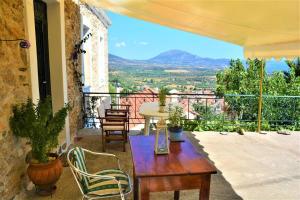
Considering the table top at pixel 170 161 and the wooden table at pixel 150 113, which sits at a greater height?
the wooden table at pixel 150 113

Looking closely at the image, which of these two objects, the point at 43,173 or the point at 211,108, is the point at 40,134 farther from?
the point at 211,108

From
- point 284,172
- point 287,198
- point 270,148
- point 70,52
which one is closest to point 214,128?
point 270,148

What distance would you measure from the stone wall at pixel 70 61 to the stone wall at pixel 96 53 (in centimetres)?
97

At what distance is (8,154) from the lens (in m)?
2.74

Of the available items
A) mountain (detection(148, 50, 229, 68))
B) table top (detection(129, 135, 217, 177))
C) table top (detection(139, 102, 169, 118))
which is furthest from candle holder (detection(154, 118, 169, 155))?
mountain (detection(148, 50, 229, 68))

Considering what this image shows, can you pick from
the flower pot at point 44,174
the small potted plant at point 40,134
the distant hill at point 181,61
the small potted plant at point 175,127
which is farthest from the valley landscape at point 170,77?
the flower pot at point 44,174

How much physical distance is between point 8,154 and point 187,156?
5.96 feet

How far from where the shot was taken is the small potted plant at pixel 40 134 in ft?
9.24

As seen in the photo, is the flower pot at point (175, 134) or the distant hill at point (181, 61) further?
the distant hill at point (181, 61)

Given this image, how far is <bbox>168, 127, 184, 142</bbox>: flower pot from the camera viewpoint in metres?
2.82

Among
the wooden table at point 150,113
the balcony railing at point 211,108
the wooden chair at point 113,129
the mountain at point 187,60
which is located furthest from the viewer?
the mountain at point 187,60

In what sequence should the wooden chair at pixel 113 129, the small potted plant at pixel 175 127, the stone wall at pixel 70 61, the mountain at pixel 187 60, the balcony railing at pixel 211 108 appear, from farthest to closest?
the mountain at pixel 187 60, the balcony railing at pixel 211 108, the stone wall at pixel 70 61, the wooden chair at pixel 113 129, the small potted plant at pixel 175 127

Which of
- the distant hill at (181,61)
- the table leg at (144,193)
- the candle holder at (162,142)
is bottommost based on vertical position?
the table leg at (144,193)

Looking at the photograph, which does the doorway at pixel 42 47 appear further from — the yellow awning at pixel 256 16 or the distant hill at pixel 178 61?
the distant hill at pixel 178 61
